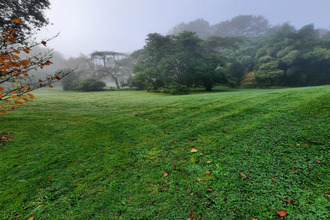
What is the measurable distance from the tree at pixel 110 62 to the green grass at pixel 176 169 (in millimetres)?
23021

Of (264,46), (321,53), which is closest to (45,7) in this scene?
(264,46)

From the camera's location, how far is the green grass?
1.73 metres

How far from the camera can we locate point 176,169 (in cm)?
240

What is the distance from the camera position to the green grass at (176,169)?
173 centimetres

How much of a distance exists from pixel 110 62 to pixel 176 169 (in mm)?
27299

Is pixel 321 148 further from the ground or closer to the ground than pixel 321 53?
closer to the ground

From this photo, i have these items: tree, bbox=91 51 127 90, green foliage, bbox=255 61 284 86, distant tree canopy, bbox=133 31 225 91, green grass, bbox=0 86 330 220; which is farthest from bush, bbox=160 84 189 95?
tree, bbox=91 51 127 90

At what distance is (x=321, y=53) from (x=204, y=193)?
23.8m

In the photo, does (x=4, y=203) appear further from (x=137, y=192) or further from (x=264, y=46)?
(x=264, y=46)

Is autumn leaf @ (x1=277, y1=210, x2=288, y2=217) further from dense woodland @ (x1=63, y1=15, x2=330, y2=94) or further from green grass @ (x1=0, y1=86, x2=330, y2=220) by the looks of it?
dense woodland @ (x1=63, y1=15, x2=330, y2=94)

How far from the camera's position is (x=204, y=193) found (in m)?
1.90

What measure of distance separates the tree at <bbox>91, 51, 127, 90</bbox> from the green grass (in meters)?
23.0

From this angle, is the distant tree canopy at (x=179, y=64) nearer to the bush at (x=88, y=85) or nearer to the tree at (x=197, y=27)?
the bush at (x=88, y=85)

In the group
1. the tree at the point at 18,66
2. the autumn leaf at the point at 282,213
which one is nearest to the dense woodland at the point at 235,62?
the tree at the point at 18,66
